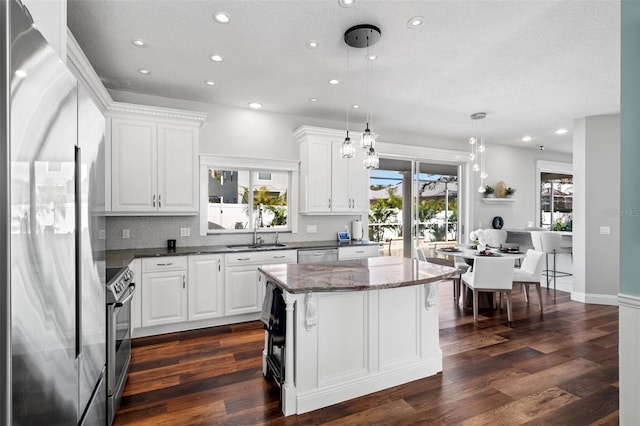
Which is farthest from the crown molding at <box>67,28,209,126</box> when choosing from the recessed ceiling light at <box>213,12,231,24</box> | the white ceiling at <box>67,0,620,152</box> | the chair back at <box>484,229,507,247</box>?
the chair back at <box>484,229,507,247</box>

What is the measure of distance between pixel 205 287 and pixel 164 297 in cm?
43

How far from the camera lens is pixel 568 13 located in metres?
2.39

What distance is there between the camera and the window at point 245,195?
4427mm

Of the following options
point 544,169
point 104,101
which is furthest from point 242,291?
point 544,169

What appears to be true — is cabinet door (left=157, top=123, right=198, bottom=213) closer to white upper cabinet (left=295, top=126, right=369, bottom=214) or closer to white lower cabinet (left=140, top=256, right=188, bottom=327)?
white lower cabinet (left=140, top=256, right=188, bottom=327)

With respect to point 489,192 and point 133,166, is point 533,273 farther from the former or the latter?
point 133,166

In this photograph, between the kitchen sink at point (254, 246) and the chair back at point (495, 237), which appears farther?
the chair back at point (495, 237)

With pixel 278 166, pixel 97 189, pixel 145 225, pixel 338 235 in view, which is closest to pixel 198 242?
pixel 145 225

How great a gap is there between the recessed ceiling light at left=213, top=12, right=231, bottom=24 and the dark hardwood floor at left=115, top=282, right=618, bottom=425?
9.27 ft

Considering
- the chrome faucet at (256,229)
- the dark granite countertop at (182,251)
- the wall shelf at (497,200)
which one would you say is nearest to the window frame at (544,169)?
the wall shelf at (497,200)

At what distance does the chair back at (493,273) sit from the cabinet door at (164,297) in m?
3.50

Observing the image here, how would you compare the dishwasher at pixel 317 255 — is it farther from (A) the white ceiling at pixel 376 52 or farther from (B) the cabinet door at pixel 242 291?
(A) the white ceiling at pixel 376 52

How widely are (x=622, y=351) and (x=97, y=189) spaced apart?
2743 millimetres

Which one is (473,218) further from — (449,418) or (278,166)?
(449,418)
